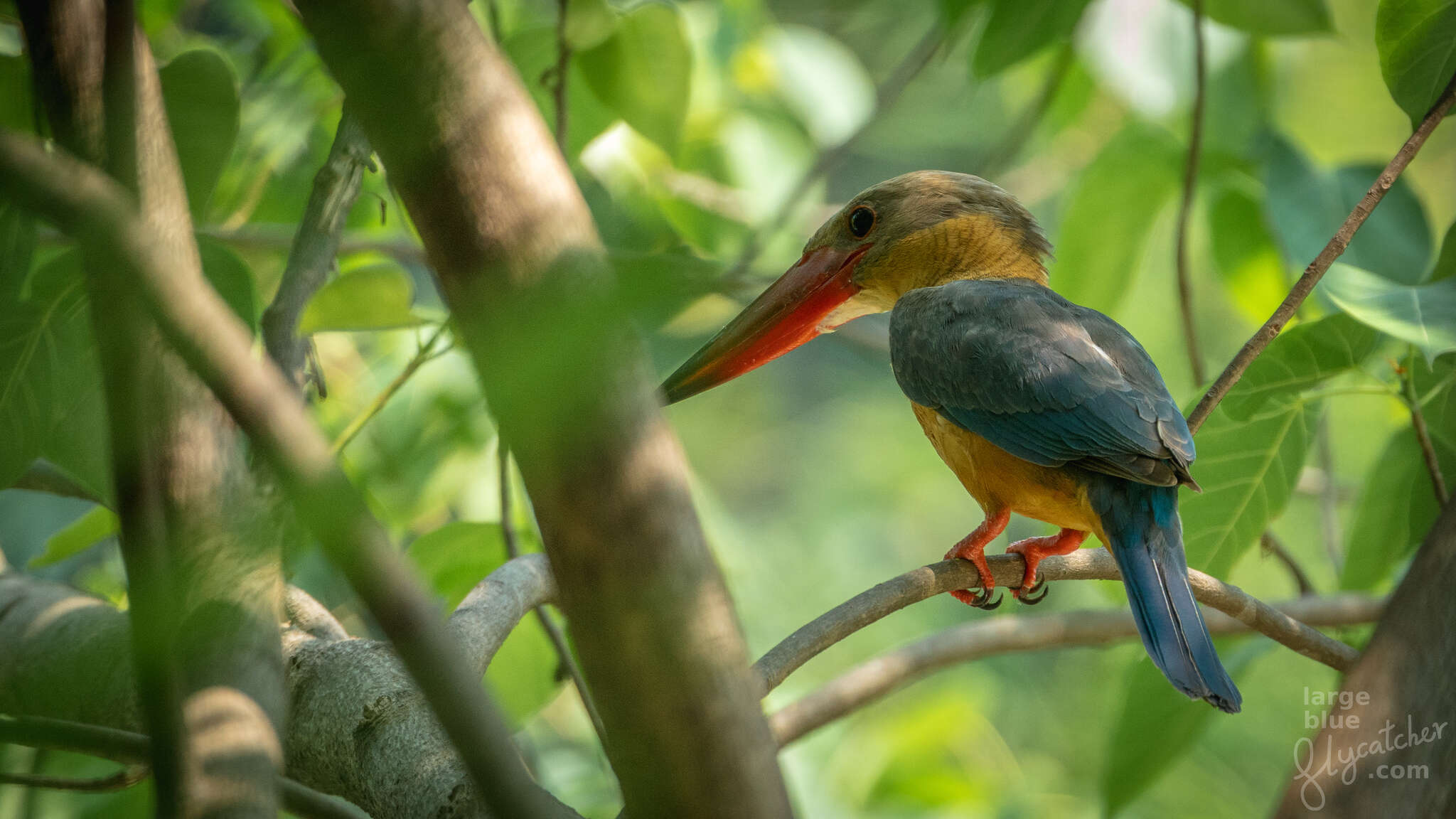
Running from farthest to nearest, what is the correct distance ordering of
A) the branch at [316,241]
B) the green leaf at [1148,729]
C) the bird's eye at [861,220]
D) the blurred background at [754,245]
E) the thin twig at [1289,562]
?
the bird's eye at [861,220], the thin twig at [1289,562], the green leaf at [1148,729], the blurred background at [754,245], the branch at [316,241]

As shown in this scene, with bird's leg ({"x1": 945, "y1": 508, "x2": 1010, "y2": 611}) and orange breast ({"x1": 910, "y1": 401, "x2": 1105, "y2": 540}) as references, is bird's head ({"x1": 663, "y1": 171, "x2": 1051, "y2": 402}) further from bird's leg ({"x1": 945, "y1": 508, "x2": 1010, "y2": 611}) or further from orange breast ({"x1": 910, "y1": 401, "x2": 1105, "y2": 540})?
bird's leg ({"x1": 945, "y1": 508, "x2": 1010, "y2": 611})

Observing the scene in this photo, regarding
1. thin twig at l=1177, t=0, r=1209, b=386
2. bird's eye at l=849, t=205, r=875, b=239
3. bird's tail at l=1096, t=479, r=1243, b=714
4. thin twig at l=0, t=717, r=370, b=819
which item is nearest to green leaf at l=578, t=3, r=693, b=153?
bird's eye at l=849, t=205, r=875, b=239

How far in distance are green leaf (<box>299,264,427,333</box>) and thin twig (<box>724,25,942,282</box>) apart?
89cm

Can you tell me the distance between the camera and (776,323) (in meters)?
2.22

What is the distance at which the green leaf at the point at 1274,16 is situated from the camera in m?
1.89

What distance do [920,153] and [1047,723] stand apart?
5218 millimetres

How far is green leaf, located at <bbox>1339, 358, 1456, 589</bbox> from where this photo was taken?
181 centimetres

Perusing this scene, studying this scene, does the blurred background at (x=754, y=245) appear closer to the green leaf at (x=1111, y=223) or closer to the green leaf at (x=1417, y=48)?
the green leaf at (x=1111, y=223)

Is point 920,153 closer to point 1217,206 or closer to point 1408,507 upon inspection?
point 1217,206

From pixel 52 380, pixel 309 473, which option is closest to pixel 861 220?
pixel 52 380

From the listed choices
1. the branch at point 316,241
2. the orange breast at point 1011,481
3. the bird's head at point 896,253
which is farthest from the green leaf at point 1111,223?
the branch at point 316,241

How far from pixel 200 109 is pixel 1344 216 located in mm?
2163

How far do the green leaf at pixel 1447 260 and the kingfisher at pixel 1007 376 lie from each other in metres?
0.45

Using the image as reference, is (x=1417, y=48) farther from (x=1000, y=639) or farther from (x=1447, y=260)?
(x=1000, y=639)
